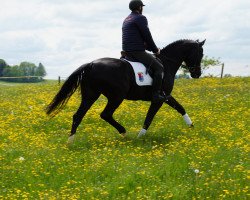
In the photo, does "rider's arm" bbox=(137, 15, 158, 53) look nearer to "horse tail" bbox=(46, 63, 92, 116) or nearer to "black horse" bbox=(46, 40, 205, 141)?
"black horse" bbox=(46, 40, 205, 141)

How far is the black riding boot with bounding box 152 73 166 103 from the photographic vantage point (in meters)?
12.5

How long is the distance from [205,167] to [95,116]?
736cm

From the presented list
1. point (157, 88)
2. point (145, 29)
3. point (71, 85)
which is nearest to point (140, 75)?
point (157, 88)

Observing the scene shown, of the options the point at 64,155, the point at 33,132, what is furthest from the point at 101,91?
the point at 33,132

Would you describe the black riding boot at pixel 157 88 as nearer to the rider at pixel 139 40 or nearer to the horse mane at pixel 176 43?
the rider at pixel 139 40

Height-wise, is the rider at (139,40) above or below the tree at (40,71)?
above

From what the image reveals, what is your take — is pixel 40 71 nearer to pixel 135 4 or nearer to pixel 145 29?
pixel 135 4

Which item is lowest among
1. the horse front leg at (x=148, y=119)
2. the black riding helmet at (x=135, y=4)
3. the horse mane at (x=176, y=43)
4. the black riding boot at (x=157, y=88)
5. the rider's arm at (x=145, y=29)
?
the horse front leg at (x=148, y=119)

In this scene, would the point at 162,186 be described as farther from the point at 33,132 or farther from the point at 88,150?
the point at 33,132

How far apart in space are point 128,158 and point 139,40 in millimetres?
3847

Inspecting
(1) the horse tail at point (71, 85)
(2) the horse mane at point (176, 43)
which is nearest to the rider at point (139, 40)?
(2) the horse mane at point (176, 43)

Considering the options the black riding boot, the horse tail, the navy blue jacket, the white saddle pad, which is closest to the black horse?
the horse tail

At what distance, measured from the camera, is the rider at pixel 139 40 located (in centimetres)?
1238

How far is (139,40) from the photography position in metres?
12.4
